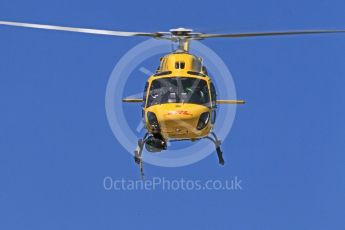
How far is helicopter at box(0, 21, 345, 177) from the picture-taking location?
20.5 m

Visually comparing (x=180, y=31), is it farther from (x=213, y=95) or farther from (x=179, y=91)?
(x=179, y=91)

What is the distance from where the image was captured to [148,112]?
21109 mm

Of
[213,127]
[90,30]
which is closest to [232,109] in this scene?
[213,127]

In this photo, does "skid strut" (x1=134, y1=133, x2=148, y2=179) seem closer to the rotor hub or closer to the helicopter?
the helicopter

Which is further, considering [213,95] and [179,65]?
[179,65]

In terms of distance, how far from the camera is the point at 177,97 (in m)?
20.9

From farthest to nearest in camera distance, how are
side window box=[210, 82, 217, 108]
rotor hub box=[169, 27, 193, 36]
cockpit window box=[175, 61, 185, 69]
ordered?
1. rotor hub box=[169, 27, 193, 36]
2. cockpit window box=[175, 61, 185, 69]
3. side window box=[210, 82, 217, 108]

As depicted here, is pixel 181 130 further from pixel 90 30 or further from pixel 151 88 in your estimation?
pixel 90 30

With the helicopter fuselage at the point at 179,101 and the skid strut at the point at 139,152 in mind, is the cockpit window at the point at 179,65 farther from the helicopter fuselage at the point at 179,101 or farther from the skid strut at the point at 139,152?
the skid strut at the point at 139,152

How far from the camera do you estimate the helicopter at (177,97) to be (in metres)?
20.5

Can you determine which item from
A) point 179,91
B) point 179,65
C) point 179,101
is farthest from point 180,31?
point 179,101

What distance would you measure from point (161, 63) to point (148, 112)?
226cm

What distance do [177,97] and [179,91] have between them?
22cm

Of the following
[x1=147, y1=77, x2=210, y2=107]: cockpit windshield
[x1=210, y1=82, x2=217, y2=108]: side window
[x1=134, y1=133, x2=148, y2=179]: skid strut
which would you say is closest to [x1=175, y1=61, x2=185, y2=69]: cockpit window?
[x1=147, y1=77, x2=210, y2=107]: cockpit windshield
